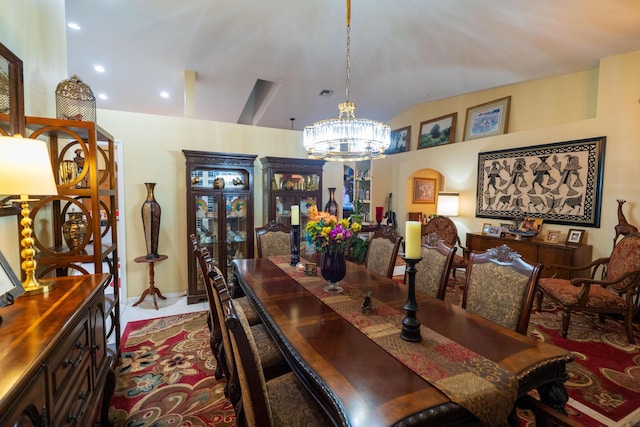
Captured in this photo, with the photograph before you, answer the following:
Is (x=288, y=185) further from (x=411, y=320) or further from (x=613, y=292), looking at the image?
(x=613, y=292)

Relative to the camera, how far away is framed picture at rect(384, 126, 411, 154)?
700 cm

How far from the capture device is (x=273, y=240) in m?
3.46

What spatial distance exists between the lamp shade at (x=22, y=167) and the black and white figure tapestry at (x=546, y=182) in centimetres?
544

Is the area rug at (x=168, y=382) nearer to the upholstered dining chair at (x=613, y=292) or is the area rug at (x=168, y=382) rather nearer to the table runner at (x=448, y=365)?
the table runner at (x=448, y=365)

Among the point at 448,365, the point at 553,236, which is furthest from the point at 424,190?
the point at 448,365

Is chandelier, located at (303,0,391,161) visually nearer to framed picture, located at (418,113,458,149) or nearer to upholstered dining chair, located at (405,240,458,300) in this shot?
upholstered dining chair, located at (405,240,458,300)

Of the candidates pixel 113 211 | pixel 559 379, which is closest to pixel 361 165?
pixel 113 211

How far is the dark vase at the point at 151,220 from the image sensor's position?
356cm

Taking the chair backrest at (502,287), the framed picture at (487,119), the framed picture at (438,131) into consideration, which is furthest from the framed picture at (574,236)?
the chair backrest at (502,287)

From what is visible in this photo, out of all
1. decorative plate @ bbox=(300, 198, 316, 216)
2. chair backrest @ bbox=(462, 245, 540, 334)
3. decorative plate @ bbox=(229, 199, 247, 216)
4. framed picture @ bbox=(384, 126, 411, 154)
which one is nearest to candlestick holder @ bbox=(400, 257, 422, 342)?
chair backrest @ bbox=(462, 245, 540, 334)

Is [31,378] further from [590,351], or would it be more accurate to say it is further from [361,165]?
[361,165]

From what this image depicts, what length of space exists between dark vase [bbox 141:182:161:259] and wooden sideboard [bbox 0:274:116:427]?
77.6 inches

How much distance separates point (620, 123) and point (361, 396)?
4.70m

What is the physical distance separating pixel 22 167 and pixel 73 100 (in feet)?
3.60
